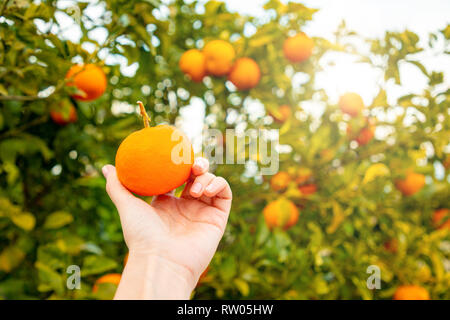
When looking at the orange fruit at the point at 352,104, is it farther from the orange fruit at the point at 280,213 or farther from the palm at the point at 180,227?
the palm at the point at 180,227

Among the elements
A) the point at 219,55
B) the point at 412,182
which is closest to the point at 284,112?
the point at 219,55

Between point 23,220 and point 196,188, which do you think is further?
point 23,220

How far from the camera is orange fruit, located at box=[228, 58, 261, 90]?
55.4 inches

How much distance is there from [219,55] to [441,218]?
50.4 inches

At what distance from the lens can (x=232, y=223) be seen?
149cm

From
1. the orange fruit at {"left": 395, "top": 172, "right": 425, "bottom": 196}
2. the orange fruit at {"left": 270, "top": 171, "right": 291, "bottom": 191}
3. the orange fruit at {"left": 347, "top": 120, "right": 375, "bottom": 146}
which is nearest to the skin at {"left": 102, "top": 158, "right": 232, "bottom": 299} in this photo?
the orange fruit at {"left": 270, "top": 171, "right": 291, "bottom": 191}

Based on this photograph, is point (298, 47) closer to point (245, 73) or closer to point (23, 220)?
point (245, 73)

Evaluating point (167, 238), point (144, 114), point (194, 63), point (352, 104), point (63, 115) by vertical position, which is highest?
point (194, 63)

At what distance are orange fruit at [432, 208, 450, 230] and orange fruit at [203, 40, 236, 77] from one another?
1213mm

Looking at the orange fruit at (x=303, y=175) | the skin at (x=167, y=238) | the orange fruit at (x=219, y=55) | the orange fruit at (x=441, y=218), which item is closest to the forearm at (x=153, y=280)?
the skin at (x=167, y=238)

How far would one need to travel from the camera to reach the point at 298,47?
1397 millimetres

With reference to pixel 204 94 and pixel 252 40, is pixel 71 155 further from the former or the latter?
pixel 252 40
